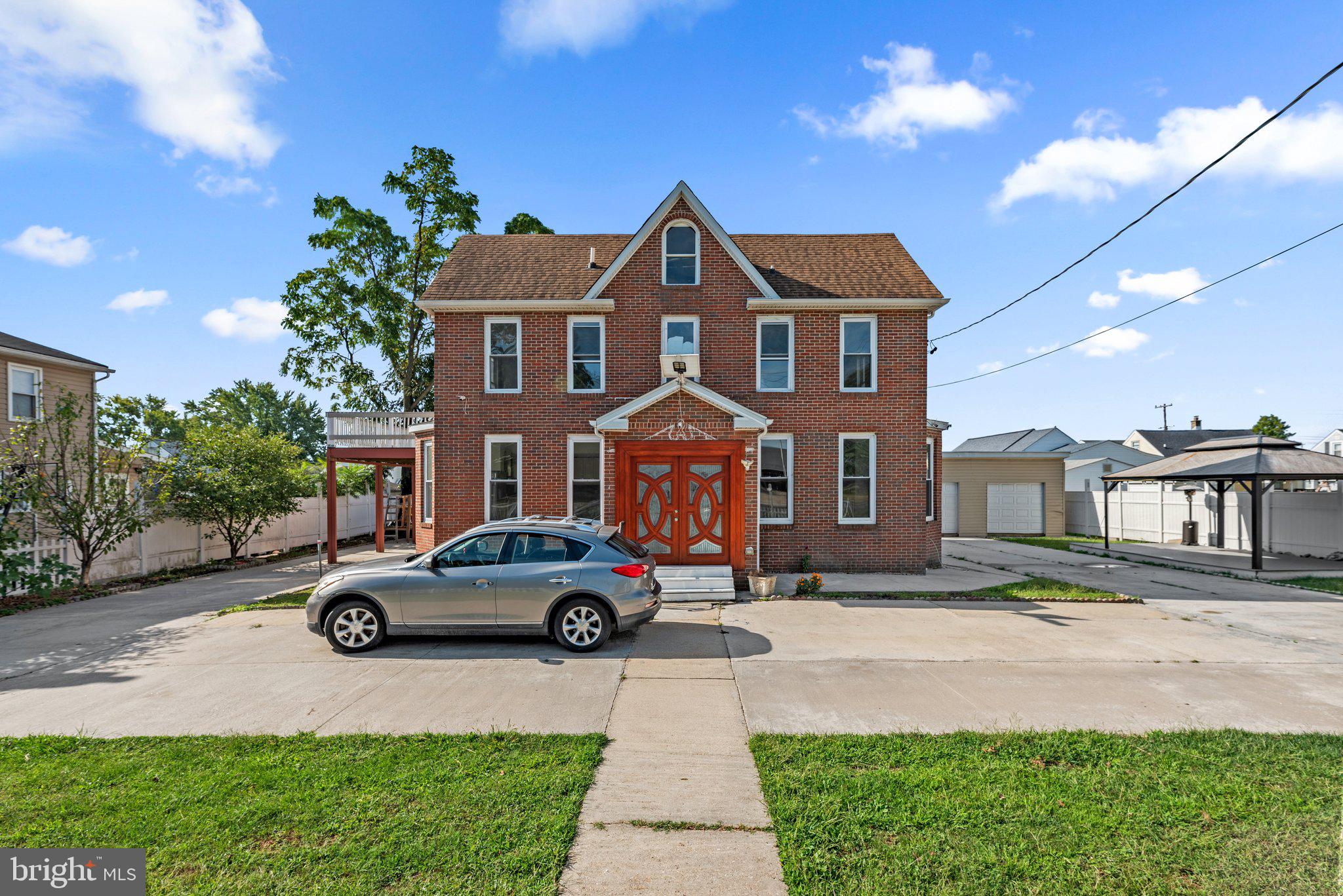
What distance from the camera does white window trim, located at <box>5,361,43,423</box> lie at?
1645cm

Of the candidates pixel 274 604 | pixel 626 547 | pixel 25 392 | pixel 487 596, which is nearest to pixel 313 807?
pixel 487 596

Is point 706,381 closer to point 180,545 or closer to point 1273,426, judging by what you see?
point 180,545

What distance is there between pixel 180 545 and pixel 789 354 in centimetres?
1646

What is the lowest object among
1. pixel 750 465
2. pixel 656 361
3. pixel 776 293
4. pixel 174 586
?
pixel 174 586

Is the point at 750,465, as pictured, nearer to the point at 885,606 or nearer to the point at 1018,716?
the point at 885,606

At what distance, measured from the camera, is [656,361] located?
49.4 feet

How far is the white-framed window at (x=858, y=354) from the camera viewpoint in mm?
15094

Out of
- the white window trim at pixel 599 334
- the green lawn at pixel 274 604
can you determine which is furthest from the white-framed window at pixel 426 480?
the green lawn at pixel 274 604

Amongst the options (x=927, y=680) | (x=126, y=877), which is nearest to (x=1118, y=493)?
(x=927, y=680)

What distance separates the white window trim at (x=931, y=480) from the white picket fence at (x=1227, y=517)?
1112cm

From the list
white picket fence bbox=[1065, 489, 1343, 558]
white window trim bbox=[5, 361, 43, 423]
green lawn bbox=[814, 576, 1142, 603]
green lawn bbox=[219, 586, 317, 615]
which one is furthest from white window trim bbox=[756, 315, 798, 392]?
white window trim bbox=[5, 361, 43, 423]

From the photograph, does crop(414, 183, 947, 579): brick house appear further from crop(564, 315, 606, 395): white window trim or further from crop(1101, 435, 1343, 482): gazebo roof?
crop(1101, 435, 1343, 482): gazebo roof

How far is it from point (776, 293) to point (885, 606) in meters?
7.30

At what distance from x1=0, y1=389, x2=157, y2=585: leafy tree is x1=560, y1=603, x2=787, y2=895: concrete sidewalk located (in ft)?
44.3
